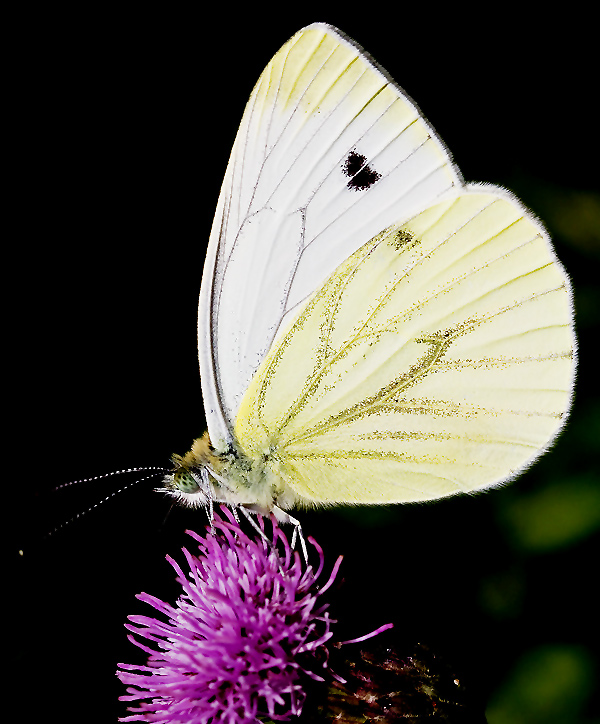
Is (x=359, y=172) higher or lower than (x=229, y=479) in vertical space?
higher

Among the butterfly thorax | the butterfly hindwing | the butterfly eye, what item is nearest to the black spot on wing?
the butterfly hindwing

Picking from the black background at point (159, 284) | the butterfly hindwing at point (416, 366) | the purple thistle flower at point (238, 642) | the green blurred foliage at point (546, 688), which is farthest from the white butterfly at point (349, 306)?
the green blurred foliage at point (546, 688)

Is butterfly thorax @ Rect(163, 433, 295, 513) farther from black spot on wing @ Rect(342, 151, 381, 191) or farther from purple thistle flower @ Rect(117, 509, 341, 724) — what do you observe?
black spot on wing @ Rect(342, 151, 381, 191)

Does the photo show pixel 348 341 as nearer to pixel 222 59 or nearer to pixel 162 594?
pixel 162 594

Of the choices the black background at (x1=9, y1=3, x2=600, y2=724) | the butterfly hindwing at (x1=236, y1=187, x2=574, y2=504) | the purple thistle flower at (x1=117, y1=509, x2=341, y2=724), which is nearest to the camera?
the purple thistle flower at (x1=117, y1=509, x2=341, y2=724)

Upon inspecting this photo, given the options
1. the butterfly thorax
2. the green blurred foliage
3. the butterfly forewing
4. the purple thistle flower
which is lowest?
the green blurred foliage

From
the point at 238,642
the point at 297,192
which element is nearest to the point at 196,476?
the point at 238,642

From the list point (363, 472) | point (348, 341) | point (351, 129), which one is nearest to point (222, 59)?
point (351, 129)

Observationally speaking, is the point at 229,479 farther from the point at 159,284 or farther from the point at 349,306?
the point at 159,284
